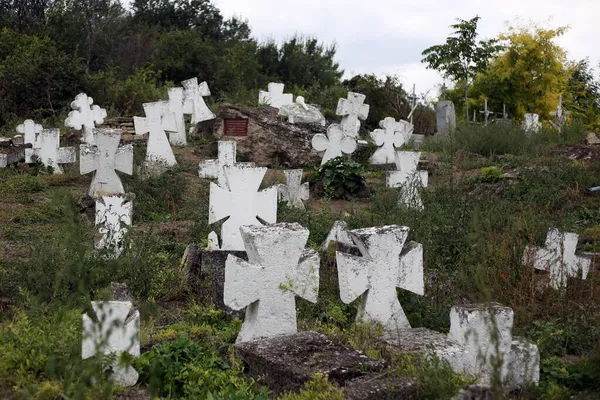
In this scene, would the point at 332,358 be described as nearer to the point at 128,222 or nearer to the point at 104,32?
the point at 128,222

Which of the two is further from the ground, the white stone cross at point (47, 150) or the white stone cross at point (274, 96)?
the white stone cross at point (274, 96)

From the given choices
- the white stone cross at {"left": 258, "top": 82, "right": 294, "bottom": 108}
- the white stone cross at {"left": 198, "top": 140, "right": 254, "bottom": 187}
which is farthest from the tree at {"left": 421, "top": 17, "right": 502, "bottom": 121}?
the white stone cross at {"left": 198, "top": 140, "right": 254, "bottom": 187}

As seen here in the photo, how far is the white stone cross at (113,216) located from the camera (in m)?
8.54

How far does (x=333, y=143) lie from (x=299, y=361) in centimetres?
1001

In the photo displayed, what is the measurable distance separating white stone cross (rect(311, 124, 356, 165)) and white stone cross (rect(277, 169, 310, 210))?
7.07ft

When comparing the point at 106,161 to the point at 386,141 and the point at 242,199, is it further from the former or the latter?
the point at 386,141

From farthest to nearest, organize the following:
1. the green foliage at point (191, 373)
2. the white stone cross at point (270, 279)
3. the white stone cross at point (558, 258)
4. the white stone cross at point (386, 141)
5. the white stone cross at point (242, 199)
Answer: the white stone cross at point (386, 141)
the white stone cross at point (242, 199)
the white stone cross at point (558, 258)
the white stone cross at point (270, 279)
the green foliage at point (191, 373)

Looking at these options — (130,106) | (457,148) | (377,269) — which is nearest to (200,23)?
(130,106)

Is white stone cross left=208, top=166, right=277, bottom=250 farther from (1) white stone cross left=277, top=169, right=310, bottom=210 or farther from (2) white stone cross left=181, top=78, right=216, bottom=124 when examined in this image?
(2) white stone cross left=181, top=78, right=216, bottom=124

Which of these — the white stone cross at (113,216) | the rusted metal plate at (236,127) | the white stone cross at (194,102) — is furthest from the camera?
the white stone cross at (194,102)

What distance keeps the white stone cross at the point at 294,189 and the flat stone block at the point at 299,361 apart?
257 inches

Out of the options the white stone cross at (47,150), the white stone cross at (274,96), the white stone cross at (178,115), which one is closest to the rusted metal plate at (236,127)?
the white stone cross at (178,115)

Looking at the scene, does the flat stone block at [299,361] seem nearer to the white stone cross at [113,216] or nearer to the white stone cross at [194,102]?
the white stone cross at [113,216]

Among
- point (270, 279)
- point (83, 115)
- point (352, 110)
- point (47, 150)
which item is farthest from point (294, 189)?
point (83, 115)
